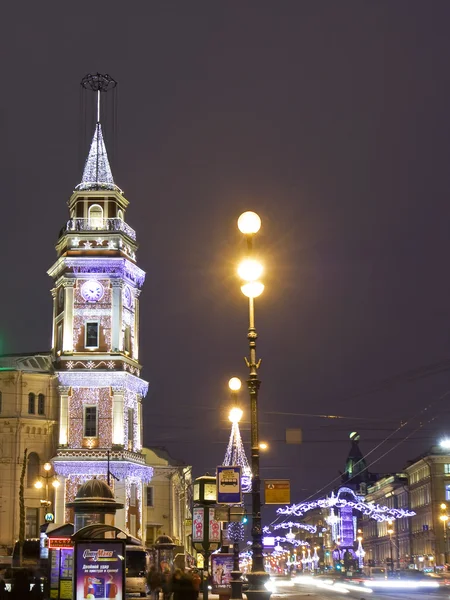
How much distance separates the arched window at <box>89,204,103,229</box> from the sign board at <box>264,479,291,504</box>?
54260 mm

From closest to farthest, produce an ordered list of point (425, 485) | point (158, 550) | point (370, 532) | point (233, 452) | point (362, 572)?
point (233, 452)
point (158, 550)
point (362, 572)
point (425, 485)
point (370, 532)

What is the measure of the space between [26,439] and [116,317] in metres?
11.2

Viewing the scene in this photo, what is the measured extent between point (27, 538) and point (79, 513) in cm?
2883

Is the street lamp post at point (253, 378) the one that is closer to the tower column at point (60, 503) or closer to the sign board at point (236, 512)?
the sign board at point (236, 512)

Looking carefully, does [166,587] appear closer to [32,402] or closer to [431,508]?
[32,402]

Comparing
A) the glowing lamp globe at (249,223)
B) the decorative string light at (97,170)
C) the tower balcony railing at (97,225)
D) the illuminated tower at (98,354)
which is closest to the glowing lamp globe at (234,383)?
the glowing lamp globe at (249,223)

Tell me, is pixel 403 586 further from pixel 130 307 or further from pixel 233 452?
pixel 130 307

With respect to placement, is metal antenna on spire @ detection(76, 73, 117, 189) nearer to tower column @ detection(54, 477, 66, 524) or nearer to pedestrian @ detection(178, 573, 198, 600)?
tower column @ detection(54, 477, 66, 524)

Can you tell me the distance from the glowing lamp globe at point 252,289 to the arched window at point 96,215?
53718 millimetres

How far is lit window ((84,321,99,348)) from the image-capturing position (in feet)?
240

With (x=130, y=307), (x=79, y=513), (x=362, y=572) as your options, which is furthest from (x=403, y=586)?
(x=362, y=572)

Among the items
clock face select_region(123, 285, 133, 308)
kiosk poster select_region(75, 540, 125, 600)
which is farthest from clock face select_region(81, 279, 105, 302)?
kiosk poster select_region(75, 540, 125, 600)

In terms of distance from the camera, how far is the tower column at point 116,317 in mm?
72812

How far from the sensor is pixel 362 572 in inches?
4338
